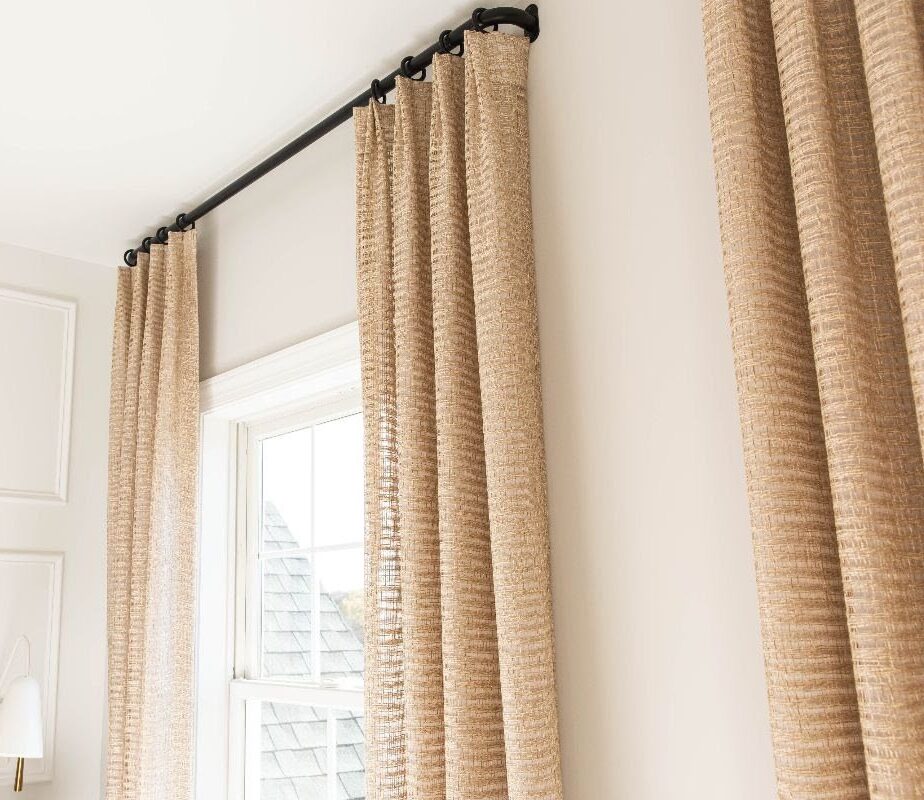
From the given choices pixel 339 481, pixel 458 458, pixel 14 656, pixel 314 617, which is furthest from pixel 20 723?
pixel 458 458

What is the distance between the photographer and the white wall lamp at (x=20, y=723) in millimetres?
2381

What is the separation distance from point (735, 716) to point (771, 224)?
66 cm

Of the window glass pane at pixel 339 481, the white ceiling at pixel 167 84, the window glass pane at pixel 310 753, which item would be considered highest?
the white ceiling at pixel 167 84

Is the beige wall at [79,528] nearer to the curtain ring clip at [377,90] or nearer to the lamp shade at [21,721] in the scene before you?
the lamp shade at [21,721]

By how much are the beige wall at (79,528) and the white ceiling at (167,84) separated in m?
0.33

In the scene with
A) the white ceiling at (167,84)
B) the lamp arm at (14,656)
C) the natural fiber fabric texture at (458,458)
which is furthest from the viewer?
the lamp arm at (14,656)

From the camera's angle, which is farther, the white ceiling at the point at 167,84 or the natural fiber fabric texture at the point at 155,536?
the natural fiber fabric texture at the point at 155,536

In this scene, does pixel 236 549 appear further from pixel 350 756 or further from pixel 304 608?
pixel 350 756

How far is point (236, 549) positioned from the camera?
262 cm

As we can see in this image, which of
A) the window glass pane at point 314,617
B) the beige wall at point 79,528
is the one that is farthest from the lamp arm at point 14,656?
the window glass pane at point 314,617

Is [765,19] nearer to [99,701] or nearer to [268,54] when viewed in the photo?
[268,54]

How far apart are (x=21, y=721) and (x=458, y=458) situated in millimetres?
1535

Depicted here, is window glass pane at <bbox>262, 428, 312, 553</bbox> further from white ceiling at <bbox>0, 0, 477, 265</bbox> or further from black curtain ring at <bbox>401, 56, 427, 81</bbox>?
black curtain ring at <bbox>401, 56, 427, 81</bbox>

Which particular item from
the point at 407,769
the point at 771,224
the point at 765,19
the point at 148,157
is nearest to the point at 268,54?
the point at 148,157
